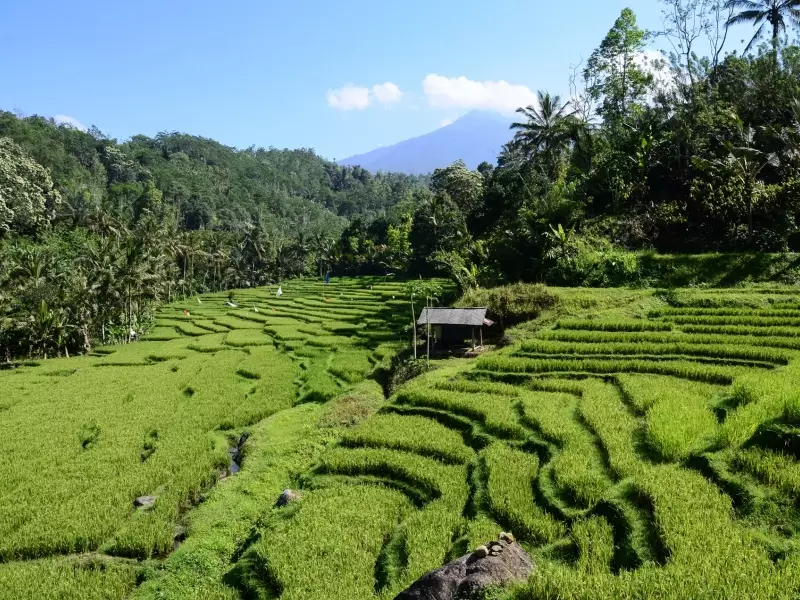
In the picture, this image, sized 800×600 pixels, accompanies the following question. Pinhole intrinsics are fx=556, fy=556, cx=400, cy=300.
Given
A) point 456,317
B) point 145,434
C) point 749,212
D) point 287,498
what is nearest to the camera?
point 287,498

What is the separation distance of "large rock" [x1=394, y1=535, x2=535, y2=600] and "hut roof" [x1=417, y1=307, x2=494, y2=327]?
13.7m

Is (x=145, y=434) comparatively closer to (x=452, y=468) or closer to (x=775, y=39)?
(x=452, y=468)

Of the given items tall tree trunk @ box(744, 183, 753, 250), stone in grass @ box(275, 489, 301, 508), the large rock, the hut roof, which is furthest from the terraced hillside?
tall tree trunk @ box(744, 183, 753, 250)

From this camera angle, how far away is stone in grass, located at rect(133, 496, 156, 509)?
10916mm

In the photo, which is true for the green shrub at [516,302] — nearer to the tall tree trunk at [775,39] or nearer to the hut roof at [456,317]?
the hut roof at [456,317]

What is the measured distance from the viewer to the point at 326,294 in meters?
44.0

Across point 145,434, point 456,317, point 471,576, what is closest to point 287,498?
point 471,576

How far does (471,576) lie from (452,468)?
16.1ft

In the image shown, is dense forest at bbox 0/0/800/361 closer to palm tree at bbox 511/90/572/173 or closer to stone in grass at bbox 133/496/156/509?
palm tree at bbox 511/90/572/173

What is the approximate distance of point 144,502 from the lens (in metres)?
11.0

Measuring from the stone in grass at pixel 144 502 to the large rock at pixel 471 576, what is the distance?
7.15 meters

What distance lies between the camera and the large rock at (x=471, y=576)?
18.3 ft

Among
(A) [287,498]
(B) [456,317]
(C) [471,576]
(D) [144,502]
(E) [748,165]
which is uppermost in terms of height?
(E) [748,165]

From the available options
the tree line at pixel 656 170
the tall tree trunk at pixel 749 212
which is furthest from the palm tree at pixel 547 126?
the tall tree trunk at pixel 749 212
